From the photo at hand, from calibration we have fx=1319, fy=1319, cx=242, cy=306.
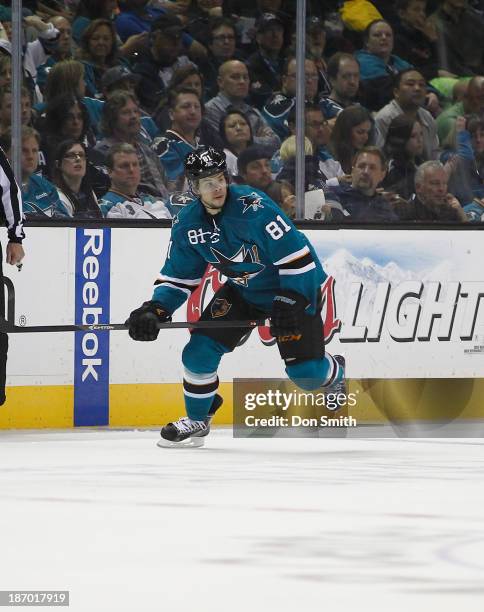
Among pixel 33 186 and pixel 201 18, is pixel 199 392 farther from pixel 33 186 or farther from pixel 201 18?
pixel 201 18

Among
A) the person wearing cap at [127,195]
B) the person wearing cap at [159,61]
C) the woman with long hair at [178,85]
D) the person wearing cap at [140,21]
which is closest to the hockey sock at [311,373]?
the person wearing cap at [127,195]

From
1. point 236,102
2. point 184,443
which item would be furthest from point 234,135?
point 184,443

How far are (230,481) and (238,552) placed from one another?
1.31 meters

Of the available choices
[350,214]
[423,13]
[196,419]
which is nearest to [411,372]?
[350,214]

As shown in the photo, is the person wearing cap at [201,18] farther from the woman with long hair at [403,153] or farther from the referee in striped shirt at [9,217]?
the referee in striped shirt at [9,217]

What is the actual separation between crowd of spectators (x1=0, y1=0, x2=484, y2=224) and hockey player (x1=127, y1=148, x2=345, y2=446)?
130 centimetres

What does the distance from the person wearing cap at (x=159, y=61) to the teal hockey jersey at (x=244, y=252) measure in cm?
195

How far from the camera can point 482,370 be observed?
259 inches

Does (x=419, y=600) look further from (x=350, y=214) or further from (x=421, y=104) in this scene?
(x=421, y=104)

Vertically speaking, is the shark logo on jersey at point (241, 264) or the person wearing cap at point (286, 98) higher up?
the person wearing cap at point (286, 98)

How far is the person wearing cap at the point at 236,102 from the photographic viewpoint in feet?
22.9

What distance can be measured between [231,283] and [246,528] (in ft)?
7.26

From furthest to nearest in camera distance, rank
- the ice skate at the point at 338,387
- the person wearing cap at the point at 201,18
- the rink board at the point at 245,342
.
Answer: the person wearing cap at the point at 201,18 → the rink board at the point at 245,342 → the ice skate at the point at 338,387

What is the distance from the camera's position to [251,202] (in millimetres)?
4957
